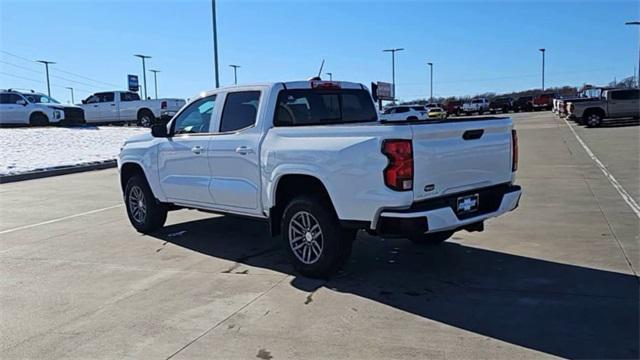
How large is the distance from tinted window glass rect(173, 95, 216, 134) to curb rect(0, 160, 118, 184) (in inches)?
358

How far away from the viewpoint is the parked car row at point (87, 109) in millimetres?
26859

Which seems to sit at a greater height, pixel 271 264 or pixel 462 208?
pixel 462 208

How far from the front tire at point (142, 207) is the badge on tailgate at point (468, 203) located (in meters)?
4.28

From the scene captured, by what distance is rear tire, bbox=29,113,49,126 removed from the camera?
26922 millimetres

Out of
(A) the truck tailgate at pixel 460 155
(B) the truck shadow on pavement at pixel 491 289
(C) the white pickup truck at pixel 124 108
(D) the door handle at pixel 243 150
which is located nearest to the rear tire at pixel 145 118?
(C) the white pickup truck at pixel 124 108

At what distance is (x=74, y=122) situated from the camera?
2761 centimetres

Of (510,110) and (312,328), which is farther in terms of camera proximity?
(510,110)

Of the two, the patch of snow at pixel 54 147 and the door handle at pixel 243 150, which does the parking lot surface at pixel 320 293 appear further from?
the patch of snow at pixel 54 147

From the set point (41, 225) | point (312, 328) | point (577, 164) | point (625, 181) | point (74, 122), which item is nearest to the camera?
point (312, 328)

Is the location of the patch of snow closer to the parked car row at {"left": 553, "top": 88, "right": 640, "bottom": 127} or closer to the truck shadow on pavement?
the truck shadow on pavement

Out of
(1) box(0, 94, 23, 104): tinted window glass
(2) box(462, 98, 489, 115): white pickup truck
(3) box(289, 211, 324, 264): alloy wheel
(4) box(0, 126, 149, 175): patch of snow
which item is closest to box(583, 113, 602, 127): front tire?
(4) box(0, 126, 149, 175): patch of snow

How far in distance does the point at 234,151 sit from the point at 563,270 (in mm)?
3628

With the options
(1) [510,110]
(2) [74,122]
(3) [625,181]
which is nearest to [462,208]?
(3) [625,181]

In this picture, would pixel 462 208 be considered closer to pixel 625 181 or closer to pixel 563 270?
pixel 563 270
